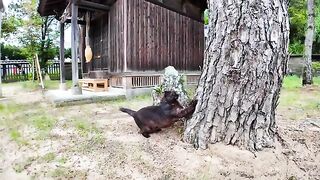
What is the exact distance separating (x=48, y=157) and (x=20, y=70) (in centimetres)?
1553

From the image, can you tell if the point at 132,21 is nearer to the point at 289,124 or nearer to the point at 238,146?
the point at 289,124

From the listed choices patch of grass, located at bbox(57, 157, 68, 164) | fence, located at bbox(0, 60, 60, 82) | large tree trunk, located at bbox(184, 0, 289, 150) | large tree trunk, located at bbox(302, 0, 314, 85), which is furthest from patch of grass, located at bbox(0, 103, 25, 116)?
fence, located at bbox(0, 60, 60, 82)

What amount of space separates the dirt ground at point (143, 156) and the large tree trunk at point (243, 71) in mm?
167

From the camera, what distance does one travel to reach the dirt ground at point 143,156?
7.88ft

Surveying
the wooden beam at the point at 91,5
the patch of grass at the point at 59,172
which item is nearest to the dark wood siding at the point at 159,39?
the wooden beam at the point at 91,5

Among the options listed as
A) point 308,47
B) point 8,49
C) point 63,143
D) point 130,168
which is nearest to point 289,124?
point 130,168

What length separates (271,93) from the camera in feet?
8.57

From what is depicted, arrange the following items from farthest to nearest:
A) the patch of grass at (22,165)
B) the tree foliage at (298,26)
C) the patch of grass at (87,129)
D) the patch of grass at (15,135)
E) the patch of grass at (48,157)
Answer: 1. the tree foliage at (298,26)
2. the patch of grass at (15,135)
3. the patch of grass at (87,129)
4. the patch of grass at (48,157)
5. the patch of grass at (22,165)

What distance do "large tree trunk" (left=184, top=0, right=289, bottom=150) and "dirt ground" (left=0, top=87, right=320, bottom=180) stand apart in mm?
167

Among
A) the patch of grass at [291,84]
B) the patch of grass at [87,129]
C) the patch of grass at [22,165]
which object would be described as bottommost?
→ the patch of grass at [22,165]

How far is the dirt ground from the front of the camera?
2400 mm

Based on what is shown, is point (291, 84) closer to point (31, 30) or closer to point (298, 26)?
point (298, 26)

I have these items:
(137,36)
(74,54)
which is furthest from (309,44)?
(74,54)

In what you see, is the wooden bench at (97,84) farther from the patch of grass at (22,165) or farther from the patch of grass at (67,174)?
the patch of grass at (67,174)
